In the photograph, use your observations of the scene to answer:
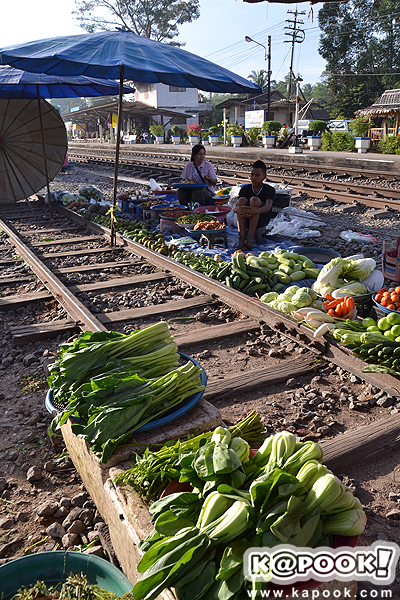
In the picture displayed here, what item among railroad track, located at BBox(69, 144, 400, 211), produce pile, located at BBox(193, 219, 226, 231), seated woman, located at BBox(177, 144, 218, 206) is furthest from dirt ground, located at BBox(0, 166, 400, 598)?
railroad track, located at BBox(69, 144, 400, 211)

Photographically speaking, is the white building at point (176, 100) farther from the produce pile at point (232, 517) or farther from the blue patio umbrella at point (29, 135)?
the produce pile at point (232, 517)

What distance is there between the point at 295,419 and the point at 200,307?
2.29 m

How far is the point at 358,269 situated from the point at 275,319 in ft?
3.87

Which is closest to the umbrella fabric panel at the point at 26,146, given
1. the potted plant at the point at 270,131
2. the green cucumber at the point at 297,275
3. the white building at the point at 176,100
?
the green cucumber at the point at 297,275

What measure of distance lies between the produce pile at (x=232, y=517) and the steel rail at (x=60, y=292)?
103 inches

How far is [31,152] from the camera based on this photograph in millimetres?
12164

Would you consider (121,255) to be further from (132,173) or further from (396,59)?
(396,59)

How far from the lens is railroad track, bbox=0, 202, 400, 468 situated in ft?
11.4

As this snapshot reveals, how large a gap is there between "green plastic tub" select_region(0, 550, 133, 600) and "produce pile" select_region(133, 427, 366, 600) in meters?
0.36

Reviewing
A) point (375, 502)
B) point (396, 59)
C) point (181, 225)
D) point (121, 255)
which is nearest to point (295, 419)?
point (375, 502)

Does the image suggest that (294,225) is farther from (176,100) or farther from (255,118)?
(176,100)

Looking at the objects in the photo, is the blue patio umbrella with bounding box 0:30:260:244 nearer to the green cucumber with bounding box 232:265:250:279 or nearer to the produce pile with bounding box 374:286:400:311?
the green cucumber with bounding box 232:265:250:279

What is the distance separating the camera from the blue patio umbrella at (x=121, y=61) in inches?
236

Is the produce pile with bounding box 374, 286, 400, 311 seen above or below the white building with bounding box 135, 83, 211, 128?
below
